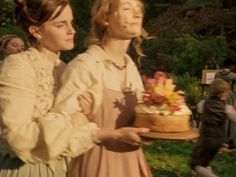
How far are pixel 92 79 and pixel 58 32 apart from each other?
0.24 metres

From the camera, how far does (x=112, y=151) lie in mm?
2391

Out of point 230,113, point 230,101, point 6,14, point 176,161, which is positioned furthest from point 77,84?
point 6,14

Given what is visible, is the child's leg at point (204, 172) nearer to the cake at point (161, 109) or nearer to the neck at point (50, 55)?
the cake at point (161, 109)

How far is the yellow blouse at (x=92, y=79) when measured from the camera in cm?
215

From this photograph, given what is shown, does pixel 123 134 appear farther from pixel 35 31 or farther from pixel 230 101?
pixel 230 101

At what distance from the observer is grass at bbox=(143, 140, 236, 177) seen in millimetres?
6766

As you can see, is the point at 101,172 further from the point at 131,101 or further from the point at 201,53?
the point at 201,53

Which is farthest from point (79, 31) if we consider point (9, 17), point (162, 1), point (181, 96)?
point (181, 96)

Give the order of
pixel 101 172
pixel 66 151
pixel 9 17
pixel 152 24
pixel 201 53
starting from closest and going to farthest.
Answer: pixel 66 151, pixel 101 172, pixel 201 53, pixel 9 17, pixel 152 24

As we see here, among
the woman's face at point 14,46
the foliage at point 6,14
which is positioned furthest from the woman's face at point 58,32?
the foliage at point 6,14

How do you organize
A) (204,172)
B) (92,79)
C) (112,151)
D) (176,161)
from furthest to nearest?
A: 1. (176,161)
2. (204,172)
3. (112,151)
4. (92,79)

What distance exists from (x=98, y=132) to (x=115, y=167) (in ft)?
0.97

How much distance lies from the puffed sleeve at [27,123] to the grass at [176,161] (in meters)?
4.66

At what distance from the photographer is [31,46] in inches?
87.4
